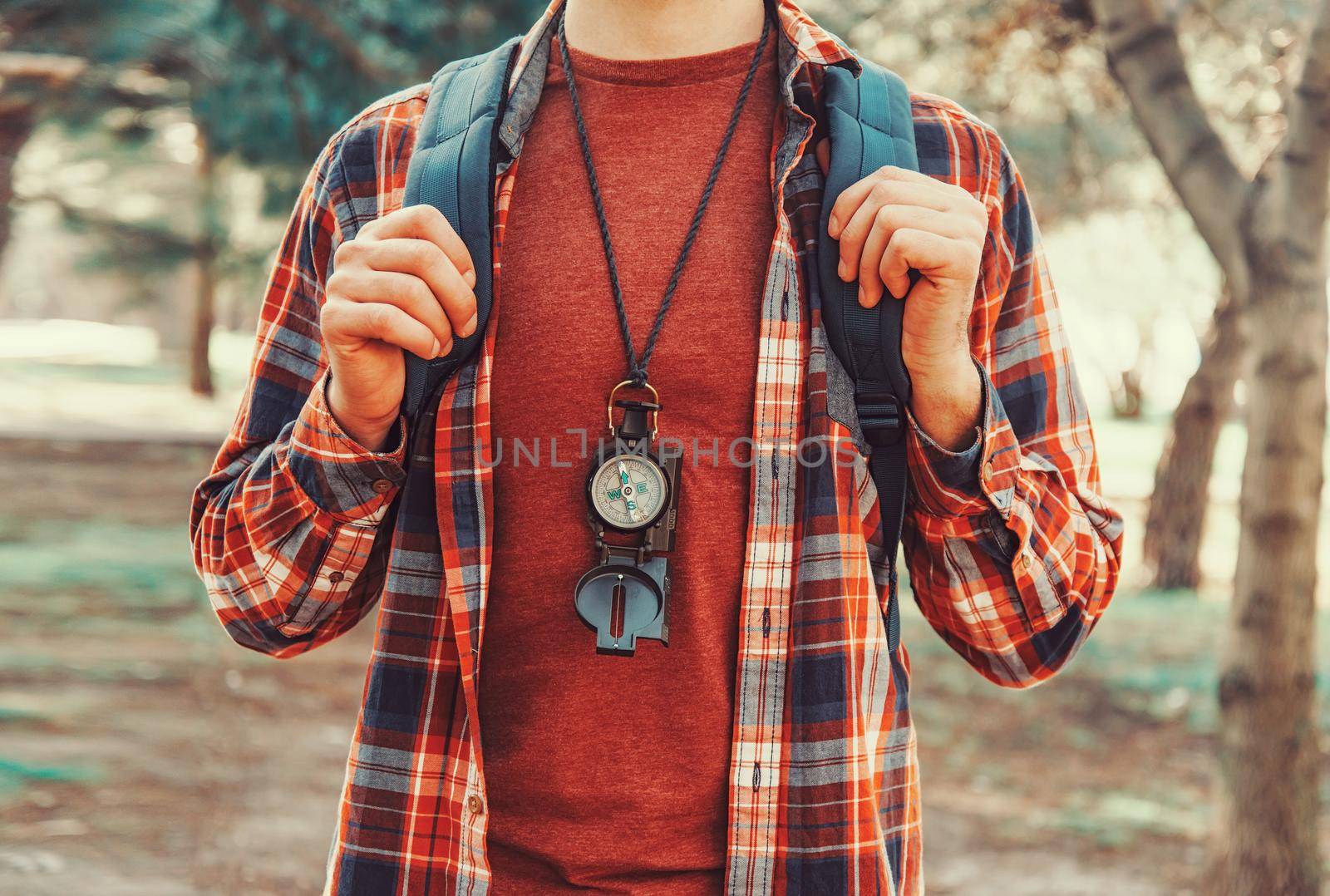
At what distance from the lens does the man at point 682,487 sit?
143 cm

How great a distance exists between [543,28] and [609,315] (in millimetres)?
466

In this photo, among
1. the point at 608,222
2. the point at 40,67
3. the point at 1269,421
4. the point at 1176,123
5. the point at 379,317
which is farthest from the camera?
the point at 40,67

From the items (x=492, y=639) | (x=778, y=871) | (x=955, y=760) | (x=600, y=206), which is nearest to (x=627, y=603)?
(x=492, y=639)

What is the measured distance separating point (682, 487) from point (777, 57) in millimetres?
632

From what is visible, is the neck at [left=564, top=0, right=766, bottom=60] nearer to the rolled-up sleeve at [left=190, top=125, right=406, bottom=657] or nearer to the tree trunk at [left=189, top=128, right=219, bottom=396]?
the rolled-up sleeve at [left=190, top=125, right=406, bottom=657]

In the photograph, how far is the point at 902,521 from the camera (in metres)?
1.61

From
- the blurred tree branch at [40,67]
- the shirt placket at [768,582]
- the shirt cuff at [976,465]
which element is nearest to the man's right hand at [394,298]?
the shirt placket at [768,582]

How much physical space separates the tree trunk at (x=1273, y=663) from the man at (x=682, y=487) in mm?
3063

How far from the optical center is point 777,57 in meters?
1.70

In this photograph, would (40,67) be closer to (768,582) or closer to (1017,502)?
(768,582)

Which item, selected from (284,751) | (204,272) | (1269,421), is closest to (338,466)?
(1269,421)

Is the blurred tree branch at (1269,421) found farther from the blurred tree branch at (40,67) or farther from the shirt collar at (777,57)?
Answer: the blurred tree branch at (40,67)

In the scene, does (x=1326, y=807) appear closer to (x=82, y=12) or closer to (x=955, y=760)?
(x=955, y=760)

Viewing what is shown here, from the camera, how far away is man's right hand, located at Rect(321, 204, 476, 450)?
1.35 m
